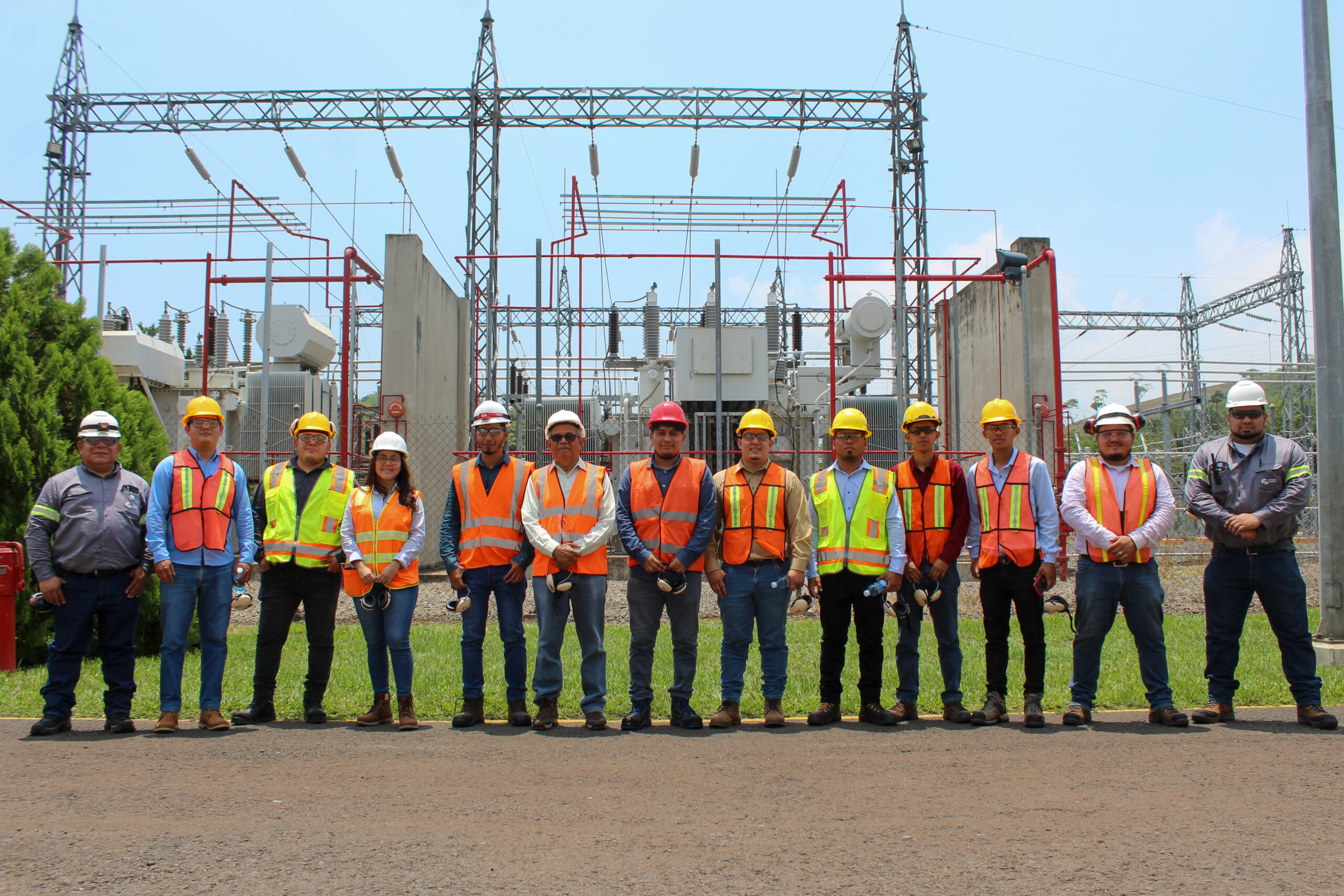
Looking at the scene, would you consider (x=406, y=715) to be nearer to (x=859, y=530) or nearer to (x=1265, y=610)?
(x=859, y=530)

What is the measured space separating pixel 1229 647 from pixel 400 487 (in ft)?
18.9

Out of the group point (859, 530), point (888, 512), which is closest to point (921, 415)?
point (888, 512)

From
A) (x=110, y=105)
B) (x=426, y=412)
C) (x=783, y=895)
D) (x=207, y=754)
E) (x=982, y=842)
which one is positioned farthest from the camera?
(x=110, y=105)

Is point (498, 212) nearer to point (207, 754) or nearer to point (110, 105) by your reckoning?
point (110, 105)

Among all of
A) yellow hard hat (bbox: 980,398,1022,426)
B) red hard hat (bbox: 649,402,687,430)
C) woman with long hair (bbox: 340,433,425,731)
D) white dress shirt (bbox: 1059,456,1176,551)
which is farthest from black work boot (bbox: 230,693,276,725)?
white dress shirt (bbox: 1059,456,1176,551)

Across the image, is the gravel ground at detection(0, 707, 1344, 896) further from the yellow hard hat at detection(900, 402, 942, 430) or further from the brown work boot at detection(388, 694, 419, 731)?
the yellow hard hat at detection(900, 402, 942, 430)

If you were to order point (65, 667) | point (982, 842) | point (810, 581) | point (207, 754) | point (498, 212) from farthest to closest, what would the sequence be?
point (498, 212), point (810, 581), point (65, 667), point (207, 754), point (982, 842)

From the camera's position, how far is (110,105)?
963 inches

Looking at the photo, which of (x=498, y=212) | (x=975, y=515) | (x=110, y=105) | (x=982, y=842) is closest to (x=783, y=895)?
(x=982, y=842)

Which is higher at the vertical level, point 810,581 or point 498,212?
point 498,212

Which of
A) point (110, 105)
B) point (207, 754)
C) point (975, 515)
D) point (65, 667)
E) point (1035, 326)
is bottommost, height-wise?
point (207, 754)

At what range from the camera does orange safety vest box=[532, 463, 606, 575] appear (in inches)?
260

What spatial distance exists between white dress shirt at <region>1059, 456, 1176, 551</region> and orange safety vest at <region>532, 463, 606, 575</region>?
317 cm

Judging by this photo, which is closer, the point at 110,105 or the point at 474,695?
the point at 474,695
